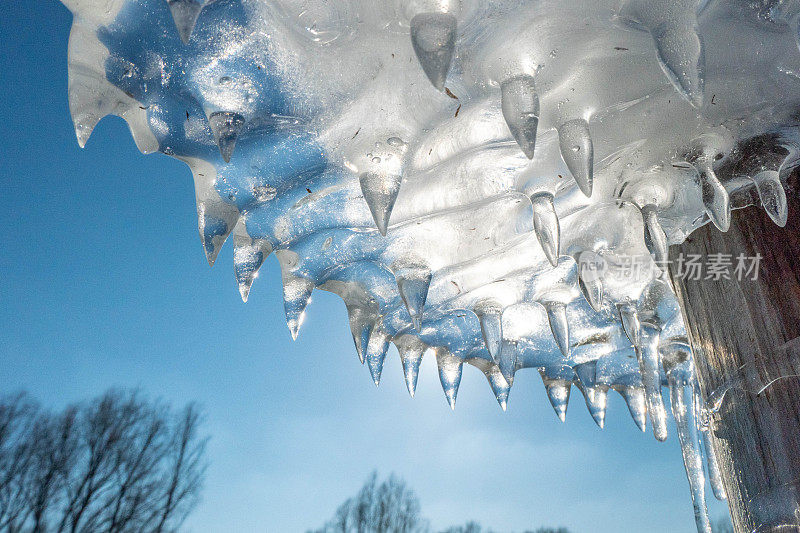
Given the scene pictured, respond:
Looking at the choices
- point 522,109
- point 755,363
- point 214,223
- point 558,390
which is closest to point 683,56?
point 522,109

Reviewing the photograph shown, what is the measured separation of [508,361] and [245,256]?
1.39 metres

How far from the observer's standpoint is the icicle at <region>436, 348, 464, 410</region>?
274cm

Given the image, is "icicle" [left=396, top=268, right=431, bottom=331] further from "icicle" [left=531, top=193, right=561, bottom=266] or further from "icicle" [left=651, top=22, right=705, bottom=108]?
"icicle" [left=651, top=22, right=705, bottom=108]

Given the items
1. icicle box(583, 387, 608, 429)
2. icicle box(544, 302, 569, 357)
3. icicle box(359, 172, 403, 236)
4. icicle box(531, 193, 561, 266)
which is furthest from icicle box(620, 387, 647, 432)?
icicle box(359, 172, 403, 236)

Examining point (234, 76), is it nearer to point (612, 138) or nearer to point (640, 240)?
point (612, 138)

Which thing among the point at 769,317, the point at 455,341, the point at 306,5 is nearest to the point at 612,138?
the point at 769,317

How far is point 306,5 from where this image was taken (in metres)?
1.14

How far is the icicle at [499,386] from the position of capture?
2.88m

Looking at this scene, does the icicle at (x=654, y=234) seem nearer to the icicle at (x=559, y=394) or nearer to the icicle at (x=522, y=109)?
the icicle at (x=522, y=109)

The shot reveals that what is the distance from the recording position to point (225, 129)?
50.4 inches

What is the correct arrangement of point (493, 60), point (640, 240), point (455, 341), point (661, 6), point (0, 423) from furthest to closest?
point (0, 423), point (455, 341), point (640, 240), point (493, 60), point (661, 6)

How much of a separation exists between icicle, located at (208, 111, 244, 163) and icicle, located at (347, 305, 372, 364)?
3.62 ft

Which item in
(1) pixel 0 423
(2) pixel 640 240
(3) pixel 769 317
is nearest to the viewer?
(3) pixel 769 317

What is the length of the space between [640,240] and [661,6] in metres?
1.06
